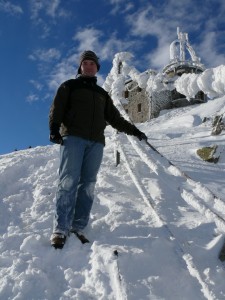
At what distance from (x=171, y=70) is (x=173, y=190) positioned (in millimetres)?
31429

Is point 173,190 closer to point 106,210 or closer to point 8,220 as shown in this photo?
point 106,210

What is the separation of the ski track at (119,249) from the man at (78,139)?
29cm

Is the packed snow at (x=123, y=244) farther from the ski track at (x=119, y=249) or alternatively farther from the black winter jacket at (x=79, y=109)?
the black winter jacket at (x=79, y=109)

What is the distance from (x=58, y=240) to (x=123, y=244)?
740 mm

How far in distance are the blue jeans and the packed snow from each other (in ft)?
0.69

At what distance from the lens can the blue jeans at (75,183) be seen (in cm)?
475

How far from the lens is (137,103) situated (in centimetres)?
3750

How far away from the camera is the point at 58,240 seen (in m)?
4.44

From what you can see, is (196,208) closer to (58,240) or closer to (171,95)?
(58,240)

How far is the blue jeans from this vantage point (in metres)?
4.75

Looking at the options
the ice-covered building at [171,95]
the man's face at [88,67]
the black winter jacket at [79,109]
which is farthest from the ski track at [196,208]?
the ice-covered building at [171,95]

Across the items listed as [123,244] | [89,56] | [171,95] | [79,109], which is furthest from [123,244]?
[171,95]

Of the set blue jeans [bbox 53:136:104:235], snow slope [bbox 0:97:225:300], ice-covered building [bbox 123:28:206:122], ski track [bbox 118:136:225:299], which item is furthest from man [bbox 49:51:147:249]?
ice-covered building [bbox 123:28:206:122]

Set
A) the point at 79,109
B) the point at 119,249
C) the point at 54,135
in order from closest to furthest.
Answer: the point at 119,249 → the point at 54,135 → the point at 79,109
